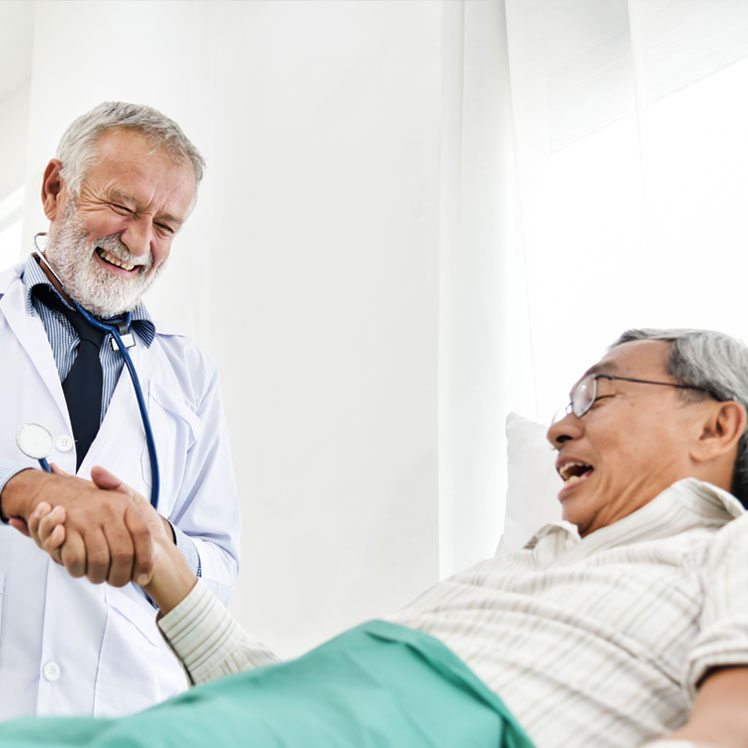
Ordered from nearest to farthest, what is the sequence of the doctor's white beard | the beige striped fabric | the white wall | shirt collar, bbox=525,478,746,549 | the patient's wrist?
the beige striped fabric → shirt collar, bbox=525,478,746,549 → the patient's wrist → the doctor's white beard → the white wall

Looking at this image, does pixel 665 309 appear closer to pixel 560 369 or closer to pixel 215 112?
pixel 560 369

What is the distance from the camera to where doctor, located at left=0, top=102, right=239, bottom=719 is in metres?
1.42

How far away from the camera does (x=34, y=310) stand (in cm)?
174

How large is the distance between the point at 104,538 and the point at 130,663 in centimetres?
33

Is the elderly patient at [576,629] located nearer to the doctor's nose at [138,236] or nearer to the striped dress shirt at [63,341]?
the striped dress shirt at [63,341]

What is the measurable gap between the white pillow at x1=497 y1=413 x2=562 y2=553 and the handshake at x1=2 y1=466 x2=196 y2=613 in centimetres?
64

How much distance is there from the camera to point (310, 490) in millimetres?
2701

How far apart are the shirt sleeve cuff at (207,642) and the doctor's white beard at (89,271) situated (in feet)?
2.30

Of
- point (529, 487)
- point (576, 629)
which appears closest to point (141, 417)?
point (529, 487)

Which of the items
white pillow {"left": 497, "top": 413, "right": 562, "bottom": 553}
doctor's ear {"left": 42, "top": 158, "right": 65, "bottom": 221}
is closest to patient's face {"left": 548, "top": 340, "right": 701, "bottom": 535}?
white pillow {"left": 497, "top": 413, "right": 562, "bottom": 553}

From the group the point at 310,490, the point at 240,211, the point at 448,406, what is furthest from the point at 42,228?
the point at 448,406

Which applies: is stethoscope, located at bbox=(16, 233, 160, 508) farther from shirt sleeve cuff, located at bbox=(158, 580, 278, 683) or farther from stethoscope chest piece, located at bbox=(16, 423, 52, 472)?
shirt sleeve cuff, located at bbox=(158, 580, 278, 683)

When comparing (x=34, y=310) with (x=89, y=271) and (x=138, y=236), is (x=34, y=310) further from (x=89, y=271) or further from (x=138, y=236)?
(x=138, y=236)

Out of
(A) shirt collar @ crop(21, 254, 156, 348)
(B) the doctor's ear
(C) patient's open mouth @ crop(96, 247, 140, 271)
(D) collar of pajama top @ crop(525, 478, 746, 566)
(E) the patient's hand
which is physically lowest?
(D) collar of pajama top @ crop(525, 478, 746, 566)
